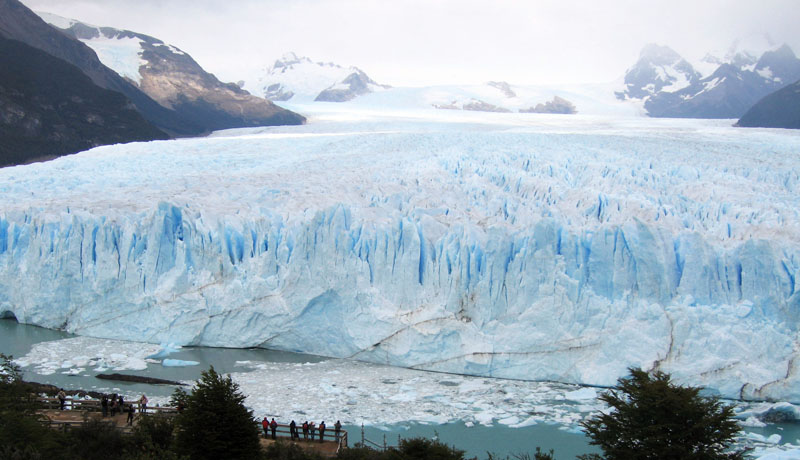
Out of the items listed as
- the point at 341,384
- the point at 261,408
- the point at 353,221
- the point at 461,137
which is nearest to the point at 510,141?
the point at 461,137

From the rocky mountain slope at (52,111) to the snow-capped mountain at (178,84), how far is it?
26.6 feet

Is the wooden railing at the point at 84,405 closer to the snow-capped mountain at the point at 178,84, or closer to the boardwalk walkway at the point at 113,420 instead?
the boardwalk walkway at the point at 113,420

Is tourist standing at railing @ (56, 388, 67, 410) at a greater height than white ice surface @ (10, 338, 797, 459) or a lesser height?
greater

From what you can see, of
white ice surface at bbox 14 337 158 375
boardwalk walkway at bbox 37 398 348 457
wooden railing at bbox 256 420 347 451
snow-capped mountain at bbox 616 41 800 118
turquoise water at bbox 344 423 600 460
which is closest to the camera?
boardwalk walkway at bbox 37 398 348 457

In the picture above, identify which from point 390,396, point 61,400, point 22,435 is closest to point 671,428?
point 390,396

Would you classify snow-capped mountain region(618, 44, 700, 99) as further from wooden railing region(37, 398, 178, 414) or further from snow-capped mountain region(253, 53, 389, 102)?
wooden railing region(37, 398, 178, 414)

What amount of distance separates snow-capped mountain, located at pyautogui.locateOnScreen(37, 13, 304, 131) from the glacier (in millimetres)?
27745

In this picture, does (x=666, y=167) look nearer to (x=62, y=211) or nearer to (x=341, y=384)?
(x=341, y=384)

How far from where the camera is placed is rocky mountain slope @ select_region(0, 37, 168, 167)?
31.0 m

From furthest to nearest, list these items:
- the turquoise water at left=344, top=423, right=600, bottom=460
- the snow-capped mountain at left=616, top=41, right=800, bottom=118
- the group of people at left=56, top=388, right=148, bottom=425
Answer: the snow-capped mountain at left=616, top=41, right=800, bottom=118
the group of people at left=56, top=388, right=148, bottom=425
the turquoise water at left=344, top=423, right=600, bottom=460

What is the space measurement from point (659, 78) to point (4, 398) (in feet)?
219

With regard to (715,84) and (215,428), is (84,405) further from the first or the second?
(715,84)

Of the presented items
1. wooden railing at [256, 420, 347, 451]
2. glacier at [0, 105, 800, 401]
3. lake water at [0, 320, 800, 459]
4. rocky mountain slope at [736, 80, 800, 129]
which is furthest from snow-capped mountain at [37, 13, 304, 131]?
wooden railing at [256, 420, 347, 451]

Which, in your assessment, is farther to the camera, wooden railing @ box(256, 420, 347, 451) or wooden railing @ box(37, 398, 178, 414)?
wooden railing @ box(37, 398, 178, 414)
